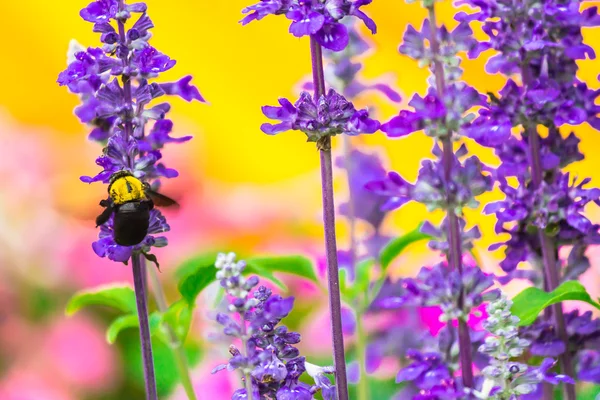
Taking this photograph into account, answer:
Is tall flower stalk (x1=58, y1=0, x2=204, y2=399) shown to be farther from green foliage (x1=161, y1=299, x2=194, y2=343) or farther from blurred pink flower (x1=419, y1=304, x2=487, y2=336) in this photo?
blurred pink flower (x1=419, y1=304, x2=487, y2=336)

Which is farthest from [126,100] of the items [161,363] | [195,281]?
[161,363]

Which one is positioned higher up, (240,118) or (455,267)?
(240,118)

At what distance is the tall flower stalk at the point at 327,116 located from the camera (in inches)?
33.8

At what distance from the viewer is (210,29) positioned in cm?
276

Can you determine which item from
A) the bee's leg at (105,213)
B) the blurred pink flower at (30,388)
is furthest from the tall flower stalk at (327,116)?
the blurred pink flower at (30,388)

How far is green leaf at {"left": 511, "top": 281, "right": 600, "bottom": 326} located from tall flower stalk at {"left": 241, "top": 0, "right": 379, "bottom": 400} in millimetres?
199

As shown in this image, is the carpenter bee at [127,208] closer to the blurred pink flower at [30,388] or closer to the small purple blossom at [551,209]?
the small purple blossom at [551,209]

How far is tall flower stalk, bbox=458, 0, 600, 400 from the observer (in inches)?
41.1

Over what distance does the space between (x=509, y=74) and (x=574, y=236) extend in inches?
8.4

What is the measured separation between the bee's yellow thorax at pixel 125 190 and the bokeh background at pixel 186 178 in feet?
2.22

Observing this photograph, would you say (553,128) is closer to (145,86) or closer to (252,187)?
(145,86)

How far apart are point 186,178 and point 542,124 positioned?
1.21m

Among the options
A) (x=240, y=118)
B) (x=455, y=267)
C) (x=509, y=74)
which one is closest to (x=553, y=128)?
(x=509, y=74)

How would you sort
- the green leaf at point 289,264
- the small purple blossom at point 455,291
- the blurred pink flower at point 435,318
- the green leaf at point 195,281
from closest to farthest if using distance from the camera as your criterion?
the small purple blossom at point 455,291, the green leaf at point 195,281, the green leaf at point 289,264, the blurred pink flower at point 435,318
